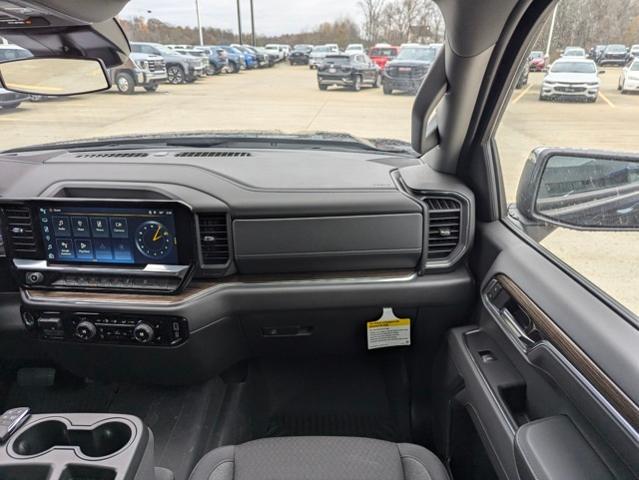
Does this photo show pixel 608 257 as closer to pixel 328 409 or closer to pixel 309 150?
Result: pixel 309 150

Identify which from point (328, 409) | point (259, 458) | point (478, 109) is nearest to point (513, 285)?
point (478, 109)

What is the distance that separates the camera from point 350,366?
251 cm

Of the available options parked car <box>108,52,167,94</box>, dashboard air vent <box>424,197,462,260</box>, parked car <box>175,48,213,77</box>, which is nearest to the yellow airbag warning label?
dashboard air vent <box>424,197,462,260</box>

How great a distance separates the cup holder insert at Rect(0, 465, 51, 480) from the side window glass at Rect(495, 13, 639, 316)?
1.46 m

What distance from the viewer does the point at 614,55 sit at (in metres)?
1.40

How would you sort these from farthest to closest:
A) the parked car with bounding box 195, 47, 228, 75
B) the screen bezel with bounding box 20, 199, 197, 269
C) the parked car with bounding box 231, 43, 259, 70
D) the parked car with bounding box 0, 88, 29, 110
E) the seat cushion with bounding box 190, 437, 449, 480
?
the parked car with bounding box 231, 43, 259, 70, the parked car with bounding box 195, 47, 228, 75, the parked car with bounding box 0, 88, 29, 110, the screen bezel with bounding box 20, 199, 197, 269, the seat cushion with bounding box 190, 437, 449, 480

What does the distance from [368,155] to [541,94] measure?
0.79 meters

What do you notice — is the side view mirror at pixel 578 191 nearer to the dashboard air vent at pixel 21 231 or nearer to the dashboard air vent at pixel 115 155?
the dashboard air vent at pixel 115 155

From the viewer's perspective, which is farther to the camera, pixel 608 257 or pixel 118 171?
pixel 118 171

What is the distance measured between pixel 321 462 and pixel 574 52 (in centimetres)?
→ 152

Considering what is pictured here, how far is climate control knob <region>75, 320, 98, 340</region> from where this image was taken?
2.00 metres

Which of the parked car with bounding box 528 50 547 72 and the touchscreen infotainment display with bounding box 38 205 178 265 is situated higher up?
the parked car with bounding box 528 50 547 72

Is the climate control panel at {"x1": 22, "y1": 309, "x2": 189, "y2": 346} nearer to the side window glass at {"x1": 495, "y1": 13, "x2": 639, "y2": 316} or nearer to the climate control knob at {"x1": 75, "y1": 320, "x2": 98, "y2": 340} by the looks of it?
the climate control knob at {"x1": 75, "y1": 320, "x2": 98, "y2": 340}

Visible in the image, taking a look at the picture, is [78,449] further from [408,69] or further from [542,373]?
[408,69]
